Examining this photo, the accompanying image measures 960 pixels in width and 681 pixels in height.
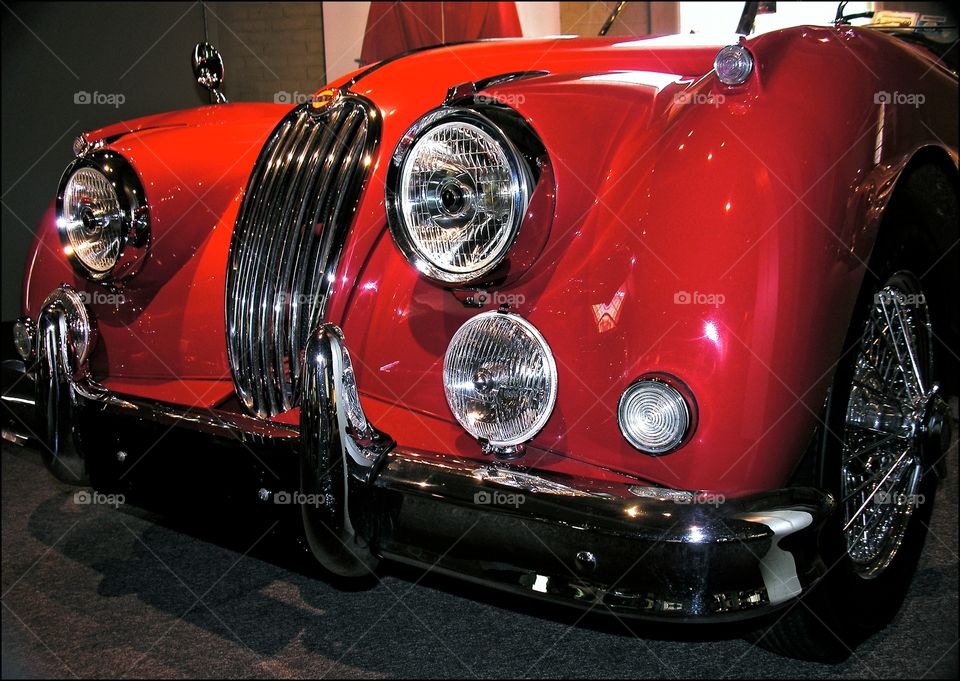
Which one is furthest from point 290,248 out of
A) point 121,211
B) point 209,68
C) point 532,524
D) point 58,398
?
point 209,68

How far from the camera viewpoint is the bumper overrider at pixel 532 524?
1.42 metres

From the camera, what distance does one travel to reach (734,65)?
65.4 inches

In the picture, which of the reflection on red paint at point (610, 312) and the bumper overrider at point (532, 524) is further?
the reflection on red paint at point (610, 312)

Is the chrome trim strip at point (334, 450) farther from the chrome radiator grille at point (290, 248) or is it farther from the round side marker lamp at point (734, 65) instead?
the round side marker lamp at point (734, 65)

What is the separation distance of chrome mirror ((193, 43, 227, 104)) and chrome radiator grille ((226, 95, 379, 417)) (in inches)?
37.1

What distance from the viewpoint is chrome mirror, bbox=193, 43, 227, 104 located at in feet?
9.71

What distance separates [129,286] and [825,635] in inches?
76.9

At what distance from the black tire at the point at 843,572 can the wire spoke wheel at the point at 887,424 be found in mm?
28

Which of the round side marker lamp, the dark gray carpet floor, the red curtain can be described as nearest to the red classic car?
the round side marker lamp

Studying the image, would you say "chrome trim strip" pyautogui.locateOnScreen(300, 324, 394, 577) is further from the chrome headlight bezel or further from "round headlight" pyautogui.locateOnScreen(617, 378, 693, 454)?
the chrome headlight bezel

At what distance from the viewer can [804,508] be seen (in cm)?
151

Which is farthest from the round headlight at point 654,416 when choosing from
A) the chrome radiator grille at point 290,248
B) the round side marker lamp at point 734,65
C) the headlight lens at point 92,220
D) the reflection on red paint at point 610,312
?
the headlight lens at point 92,220

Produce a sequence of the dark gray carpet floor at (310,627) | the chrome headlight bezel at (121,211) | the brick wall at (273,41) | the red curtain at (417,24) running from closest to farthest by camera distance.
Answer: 1. the dark gray carpet floor at (310,627)
2. the chrome headlight bezel at (121,211)
3. the red curtain at (417,24)
4. the brick wall at (273,41)

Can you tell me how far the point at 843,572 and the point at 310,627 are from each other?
1230mm
